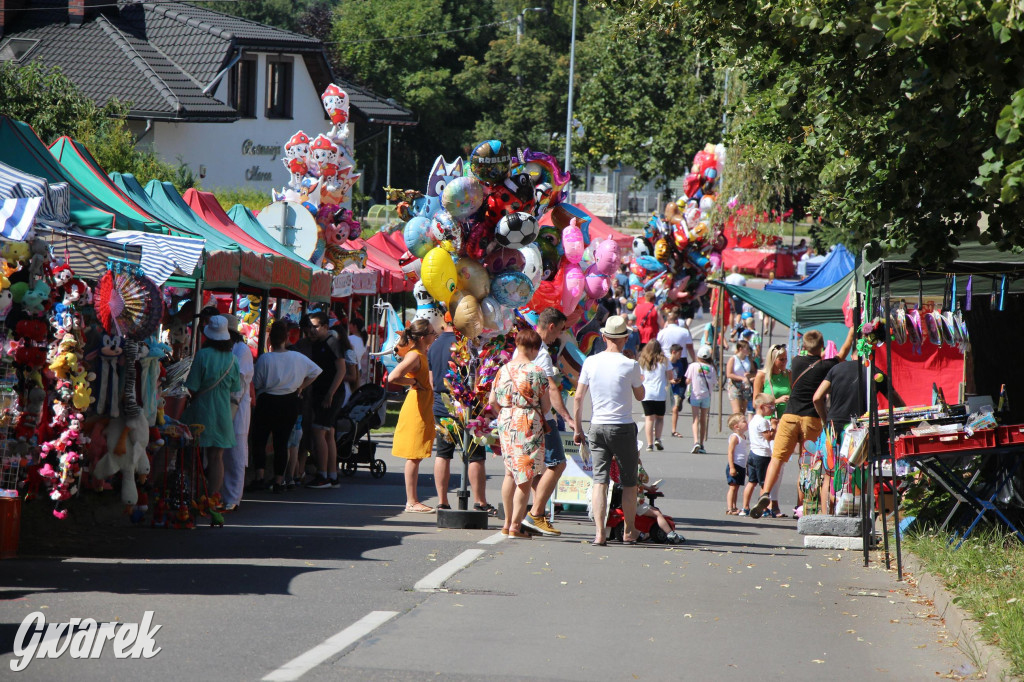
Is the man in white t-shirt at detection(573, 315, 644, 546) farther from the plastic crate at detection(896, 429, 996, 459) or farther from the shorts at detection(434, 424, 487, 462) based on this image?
the plastic crate at detection(896, 429, 996, 459)

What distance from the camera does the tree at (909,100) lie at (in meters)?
6.29

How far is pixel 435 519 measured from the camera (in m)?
11.8

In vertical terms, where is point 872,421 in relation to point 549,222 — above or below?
below

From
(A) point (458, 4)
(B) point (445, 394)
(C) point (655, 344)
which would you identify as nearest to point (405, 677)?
(B) point (445, 394)

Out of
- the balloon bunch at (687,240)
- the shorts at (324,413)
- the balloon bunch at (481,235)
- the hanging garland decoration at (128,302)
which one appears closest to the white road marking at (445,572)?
the balloon bunch at (481,235)

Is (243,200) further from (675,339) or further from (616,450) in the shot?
(616,450)

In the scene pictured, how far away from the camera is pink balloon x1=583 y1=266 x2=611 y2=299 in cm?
1399

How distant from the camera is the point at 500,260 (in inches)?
452

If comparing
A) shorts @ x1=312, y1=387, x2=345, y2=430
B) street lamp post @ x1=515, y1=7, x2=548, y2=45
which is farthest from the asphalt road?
street lamp post @ x1=515, y1=7, x2=548, y2=45

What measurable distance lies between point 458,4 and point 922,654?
6983 cm

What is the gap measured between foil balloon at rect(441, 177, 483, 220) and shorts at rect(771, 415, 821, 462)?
3989 millimetres

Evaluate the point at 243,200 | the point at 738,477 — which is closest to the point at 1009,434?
the point at 738,477

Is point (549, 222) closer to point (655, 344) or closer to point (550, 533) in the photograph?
point (550, 533)

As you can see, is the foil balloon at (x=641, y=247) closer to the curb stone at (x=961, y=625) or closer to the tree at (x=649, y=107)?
the tree at (x=649, y=107)
